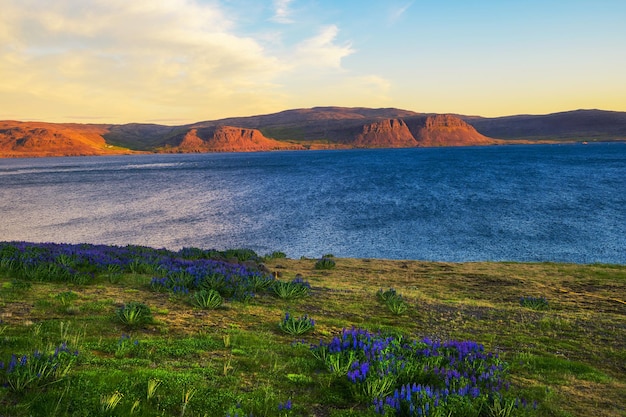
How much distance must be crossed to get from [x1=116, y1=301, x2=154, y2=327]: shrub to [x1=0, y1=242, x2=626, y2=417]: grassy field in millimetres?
53

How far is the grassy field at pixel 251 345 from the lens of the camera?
156 inches

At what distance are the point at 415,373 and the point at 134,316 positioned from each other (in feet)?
15.7

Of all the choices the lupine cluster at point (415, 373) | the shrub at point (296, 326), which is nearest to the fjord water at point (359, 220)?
the shrub at point (296, 326)

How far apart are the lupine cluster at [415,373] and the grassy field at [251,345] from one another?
13 centimetres

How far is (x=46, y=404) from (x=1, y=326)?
3113mm

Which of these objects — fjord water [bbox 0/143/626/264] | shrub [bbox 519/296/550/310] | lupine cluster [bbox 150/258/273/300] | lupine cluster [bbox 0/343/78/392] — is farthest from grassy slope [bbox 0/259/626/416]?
fjord water [bbox 0/143/626/264]

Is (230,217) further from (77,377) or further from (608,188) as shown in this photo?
(608,188)

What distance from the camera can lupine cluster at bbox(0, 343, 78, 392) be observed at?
12.3 feet

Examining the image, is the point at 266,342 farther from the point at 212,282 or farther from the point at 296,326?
the point at 212,282

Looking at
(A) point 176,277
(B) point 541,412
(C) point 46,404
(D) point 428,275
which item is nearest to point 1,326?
(C) point 46,404

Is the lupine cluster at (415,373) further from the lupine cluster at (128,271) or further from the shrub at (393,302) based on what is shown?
the lupine cluster at (128,271)

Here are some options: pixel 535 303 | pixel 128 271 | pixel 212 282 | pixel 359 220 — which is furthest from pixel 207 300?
pixel 359 220

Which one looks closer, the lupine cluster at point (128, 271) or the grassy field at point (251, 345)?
the grassy field at point (251, 345)

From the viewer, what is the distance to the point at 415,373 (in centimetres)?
484
